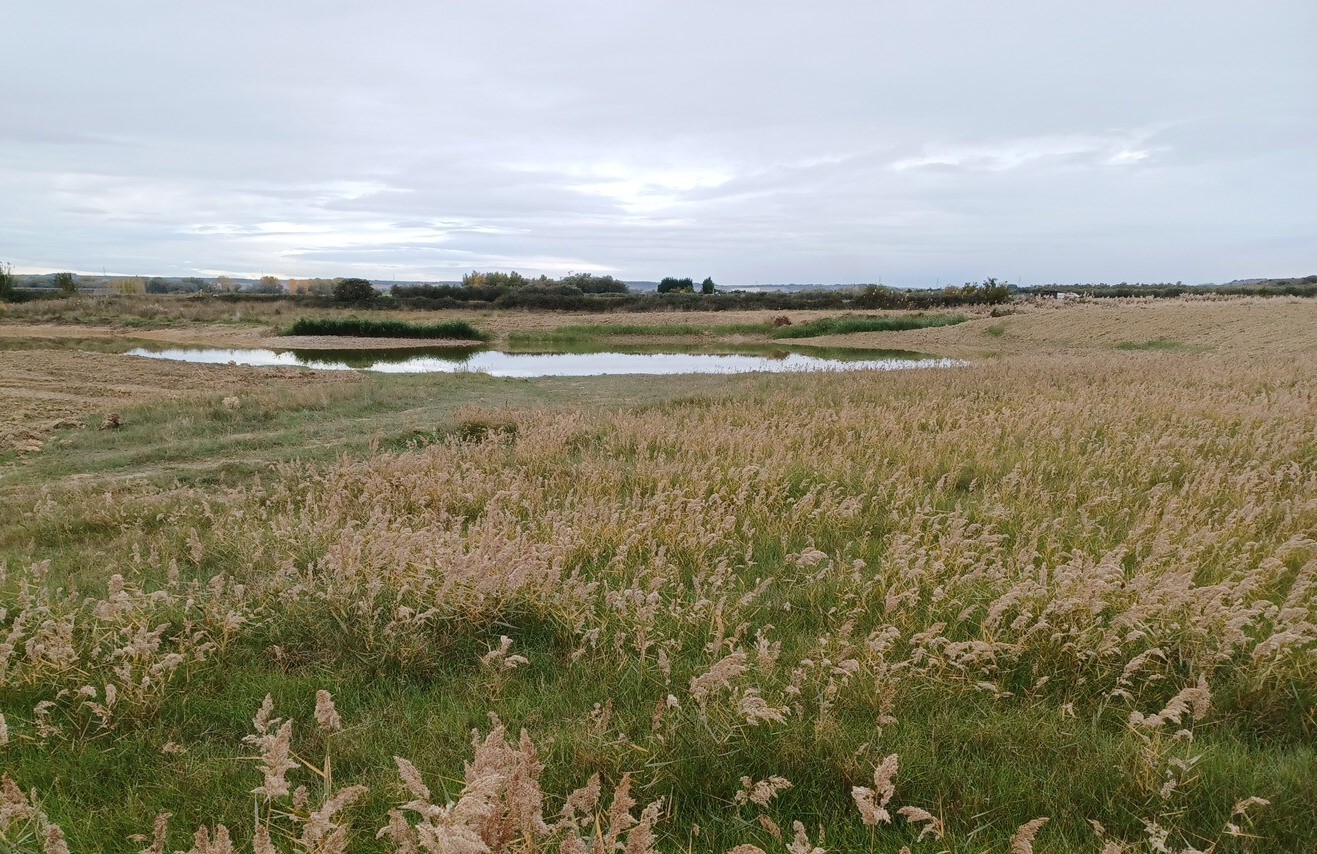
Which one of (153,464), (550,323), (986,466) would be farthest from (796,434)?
(550,323)

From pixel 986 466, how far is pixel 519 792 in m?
6.40

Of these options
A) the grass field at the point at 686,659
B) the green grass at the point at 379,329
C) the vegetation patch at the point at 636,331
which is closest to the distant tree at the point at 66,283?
the green grass at the point at 379,329

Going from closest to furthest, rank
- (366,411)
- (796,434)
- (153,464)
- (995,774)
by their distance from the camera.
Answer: (995,774), (796,434), (153,464), (366,411)

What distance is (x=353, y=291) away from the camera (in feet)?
205

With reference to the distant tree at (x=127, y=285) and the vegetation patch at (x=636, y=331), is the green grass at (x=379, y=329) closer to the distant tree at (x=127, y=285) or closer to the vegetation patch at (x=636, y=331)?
the vegetation patch at (x=636, y=331)

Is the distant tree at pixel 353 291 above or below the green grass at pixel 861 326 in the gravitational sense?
above

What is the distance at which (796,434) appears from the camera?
892 cm

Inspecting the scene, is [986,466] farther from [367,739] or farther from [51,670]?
[51,670]

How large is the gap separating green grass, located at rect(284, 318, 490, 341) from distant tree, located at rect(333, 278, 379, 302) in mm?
20223

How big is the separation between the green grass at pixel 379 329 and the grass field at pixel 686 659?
3545 centimetres

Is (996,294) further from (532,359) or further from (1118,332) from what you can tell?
(532,359)

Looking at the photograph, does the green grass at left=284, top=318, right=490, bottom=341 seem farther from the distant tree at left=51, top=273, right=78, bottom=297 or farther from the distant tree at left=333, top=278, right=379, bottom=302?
the distant tree at left=51, top=273, right=78, bottom=297

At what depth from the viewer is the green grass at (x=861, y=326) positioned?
47.8 meters

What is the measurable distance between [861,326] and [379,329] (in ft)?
103
